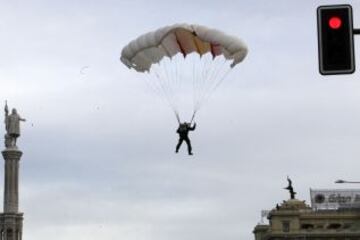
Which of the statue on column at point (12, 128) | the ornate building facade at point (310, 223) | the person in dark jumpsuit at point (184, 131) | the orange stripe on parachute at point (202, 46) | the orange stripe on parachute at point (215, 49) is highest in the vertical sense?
the statue on column at point (12, 128)

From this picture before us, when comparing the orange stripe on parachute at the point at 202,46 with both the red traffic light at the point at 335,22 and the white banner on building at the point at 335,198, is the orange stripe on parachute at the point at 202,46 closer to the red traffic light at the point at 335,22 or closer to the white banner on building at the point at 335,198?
the red traffic light at the point at 335,22

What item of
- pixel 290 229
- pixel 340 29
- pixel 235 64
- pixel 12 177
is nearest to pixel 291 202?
pixel 290 229

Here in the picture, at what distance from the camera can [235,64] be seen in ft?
212

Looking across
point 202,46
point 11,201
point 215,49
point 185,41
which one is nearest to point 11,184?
point 11,201

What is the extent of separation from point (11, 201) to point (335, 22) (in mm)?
132800

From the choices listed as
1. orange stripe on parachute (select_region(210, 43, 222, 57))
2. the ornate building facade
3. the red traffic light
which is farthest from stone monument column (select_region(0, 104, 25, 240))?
the red traffic light

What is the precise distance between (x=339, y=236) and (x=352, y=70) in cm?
13871

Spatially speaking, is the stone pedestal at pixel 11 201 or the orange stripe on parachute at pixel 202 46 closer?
the orange stripe on parachute at pixel 202 46

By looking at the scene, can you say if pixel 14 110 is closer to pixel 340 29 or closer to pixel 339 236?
pixel 339 236

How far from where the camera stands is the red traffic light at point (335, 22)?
22.3 m

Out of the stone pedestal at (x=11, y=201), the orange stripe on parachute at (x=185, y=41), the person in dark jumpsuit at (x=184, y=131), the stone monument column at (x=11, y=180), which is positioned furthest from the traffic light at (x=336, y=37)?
the stone monument column at (x=11, y=180)

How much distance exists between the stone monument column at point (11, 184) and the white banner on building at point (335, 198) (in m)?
45.5

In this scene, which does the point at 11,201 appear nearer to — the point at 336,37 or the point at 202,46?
the point at 202,46

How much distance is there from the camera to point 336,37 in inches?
877
